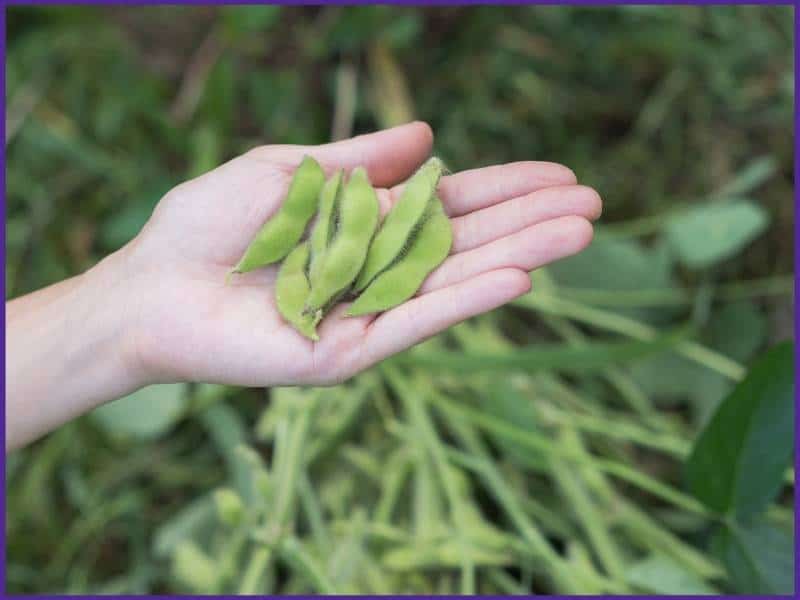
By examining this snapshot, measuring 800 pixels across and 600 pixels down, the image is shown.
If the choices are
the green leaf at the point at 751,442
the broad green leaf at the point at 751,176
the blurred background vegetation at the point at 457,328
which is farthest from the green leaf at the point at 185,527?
the broad green leaf at the point at 751,176

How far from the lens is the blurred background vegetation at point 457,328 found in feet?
3.17

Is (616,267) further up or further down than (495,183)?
further down

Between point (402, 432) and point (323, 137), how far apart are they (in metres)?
0.52

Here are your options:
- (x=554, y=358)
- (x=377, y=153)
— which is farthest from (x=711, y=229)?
(x=377, y=153)

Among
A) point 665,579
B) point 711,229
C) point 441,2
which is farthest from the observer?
point 441,2

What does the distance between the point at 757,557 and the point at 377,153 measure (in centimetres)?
54

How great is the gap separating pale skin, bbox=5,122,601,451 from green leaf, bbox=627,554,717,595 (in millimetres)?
412

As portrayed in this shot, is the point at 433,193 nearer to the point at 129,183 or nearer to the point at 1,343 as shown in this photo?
the point at 1,343

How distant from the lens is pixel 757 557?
84cm

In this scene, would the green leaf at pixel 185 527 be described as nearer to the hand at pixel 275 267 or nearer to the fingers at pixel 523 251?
the hand at pixel 275 267

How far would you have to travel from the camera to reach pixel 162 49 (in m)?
1.45

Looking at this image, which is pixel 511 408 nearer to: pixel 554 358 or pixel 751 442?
pixel 554 358

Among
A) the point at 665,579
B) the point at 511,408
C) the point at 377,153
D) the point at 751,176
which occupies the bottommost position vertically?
the point at 665,579

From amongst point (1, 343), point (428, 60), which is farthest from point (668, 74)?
point (1, 343)
